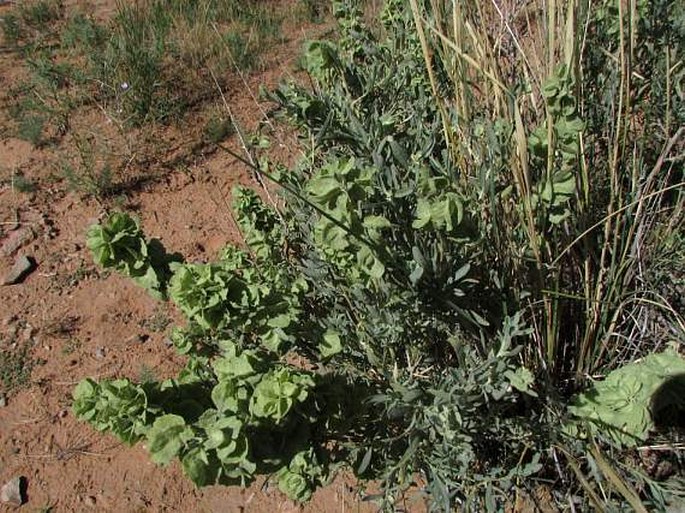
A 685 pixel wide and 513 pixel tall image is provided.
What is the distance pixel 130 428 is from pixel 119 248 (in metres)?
0.38

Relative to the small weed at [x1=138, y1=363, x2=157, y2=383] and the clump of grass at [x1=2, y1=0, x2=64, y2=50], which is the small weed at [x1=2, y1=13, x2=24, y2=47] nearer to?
the clump of grass at [x1=2, y1=0, x2=64, y2=50]

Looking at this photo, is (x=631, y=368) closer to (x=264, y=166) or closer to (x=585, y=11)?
(x=585, y=11)

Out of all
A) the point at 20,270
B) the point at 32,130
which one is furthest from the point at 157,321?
the point at 32,130

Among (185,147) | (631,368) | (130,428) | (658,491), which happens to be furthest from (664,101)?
(185,147)

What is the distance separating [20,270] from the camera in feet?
10.3

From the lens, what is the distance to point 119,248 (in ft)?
4.82

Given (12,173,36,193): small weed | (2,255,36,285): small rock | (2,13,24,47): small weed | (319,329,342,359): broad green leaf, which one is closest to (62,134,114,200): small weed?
(12,173,36,193): small weed

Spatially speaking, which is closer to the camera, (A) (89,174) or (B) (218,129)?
(A) (89,174)

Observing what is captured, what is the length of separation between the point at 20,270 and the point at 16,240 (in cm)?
20

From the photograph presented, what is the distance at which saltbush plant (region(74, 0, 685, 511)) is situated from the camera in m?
1.35

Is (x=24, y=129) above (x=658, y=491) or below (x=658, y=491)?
above

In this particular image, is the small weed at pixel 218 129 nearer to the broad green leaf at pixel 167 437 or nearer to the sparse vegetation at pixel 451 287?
the sparse vegetation at pixel 451 287

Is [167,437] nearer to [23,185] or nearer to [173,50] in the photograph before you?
[23,185]

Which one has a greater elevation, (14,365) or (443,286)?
(443,286)
